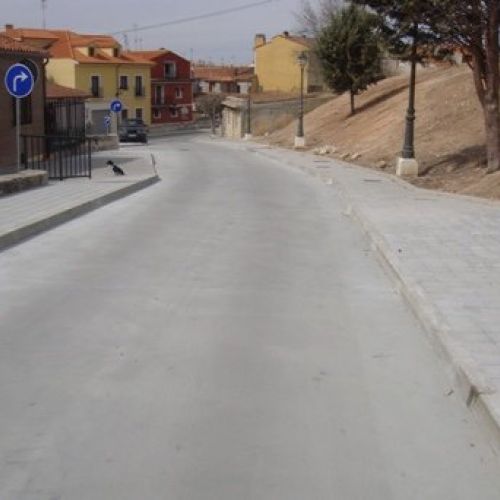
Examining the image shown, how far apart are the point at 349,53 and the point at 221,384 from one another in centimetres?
3681

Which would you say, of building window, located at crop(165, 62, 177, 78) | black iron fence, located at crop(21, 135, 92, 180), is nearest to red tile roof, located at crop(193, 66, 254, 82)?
building window, located at crop(165, 62, 177, 78)

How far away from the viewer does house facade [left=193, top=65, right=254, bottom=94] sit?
4488 inches

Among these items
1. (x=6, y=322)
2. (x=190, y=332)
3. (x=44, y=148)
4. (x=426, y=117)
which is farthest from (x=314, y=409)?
(x=426, y=117)

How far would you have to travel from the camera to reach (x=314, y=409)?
5.33 m

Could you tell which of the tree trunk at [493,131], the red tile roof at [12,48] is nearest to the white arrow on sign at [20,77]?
the red tile roof at [12,48]

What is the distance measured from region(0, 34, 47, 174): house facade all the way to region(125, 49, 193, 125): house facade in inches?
2718

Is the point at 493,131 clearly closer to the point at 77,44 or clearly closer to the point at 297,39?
the point at 297,39

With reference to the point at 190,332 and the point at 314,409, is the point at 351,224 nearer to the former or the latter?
the point at 190,332

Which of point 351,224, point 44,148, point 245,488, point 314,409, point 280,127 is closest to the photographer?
point 245,488

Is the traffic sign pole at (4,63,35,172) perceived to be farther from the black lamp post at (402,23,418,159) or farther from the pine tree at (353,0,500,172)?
the black lamp post at (402,23,418,159)

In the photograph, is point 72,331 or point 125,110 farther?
point 125,110

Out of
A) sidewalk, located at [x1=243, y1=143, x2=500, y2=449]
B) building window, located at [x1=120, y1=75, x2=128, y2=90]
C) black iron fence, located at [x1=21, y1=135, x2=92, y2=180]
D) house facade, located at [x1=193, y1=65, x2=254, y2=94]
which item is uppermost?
house facade, located at [x1=193, y1=65, x2=254, y2=94]

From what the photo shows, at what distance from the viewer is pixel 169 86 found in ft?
326

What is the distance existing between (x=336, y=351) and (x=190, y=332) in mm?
1225
